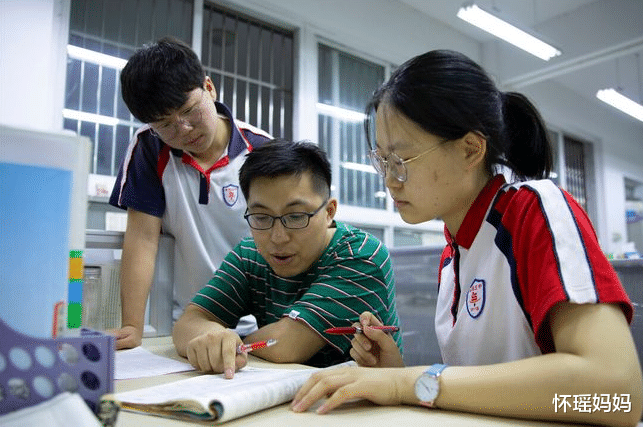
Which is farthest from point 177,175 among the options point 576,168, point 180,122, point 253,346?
point 576,168

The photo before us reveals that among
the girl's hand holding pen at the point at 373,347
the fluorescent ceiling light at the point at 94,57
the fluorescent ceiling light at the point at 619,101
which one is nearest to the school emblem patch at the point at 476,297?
the girl's hand holding pen at the point at 373,347

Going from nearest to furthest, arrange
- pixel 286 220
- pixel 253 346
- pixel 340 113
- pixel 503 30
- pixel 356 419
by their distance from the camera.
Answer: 1. pixel 356 419
2. pixel 253 346
3. pixel 286 220
4. pixel 503 30
5. pixel 340 113

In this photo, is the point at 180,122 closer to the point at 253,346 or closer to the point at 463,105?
the point at 253,346

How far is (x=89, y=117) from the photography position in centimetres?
291

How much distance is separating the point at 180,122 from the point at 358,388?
3.25ft

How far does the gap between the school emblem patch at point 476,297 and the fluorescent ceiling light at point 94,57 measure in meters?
2.68

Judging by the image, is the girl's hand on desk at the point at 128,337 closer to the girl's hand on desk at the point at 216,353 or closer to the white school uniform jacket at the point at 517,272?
the girl's hand on desk at the point at 216,353

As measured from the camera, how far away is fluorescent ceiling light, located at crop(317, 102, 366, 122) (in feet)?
14.1

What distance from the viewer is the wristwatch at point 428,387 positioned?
68 cm

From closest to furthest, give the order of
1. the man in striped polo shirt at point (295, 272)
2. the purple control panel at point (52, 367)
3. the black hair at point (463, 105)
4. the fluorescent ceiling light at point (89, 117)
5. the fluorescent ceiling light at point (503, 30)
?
the purple control panel at point (52, 367), the black hair at point (463, 105), the man in striped polo shirt at point (295, 272), the fluorescent ceiling light at point (89, 117), the fluorescent ceiling light at point (503, 30)

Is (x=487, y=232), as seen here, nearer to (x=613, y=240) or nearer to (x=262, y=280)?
(x=262, y=280)

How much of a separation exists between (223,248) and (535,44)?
3776 millimetres

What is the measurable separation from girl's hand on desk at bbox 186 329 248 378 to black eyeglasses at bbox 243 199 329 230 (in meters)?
0.32

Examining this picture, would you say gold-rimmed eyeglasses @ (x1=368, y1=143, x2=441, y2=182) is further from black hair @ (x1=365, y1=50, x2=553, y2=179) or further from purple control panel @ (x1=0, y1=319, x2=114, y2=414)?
purple control panel @ (x1=0, y1=319, x2=114, y2=414)
